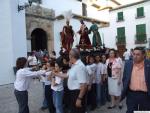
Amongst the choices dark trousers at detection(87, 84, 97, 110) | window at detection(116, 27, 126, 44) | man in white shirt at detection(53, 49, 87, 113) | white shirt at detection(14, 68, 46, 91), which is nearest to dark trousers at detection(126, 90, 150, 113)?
man in white shirt at detection(53, 49, 87, 113)

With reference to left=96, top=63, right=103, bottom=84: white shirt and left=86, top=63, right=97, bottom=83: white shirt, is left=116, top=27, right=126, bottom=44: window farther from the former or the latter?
left=86, top=63, right=97, bottom=83: white shirt

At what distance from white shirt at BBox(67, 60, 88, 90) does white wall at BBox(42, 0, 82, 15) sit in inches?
573

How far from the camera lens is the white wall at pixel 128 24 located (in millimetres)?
33281

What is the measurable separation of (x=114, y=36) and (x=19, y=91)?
31000 mm

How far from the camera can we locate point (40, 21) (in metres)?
19.4

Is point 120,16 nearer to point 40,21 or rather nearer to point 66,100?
point 40,21

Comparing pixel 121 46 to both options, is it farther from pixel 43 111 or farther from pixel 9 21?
pixel 43 111

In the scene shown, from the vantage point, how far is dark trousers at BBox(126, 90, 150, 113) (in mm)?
4643

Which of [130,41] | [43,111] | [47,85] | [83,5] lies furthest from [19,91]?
[130,41]

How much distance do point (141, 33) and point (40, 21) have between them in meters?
17.1

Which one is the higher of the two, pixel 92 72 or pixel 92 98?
pixel 92 72

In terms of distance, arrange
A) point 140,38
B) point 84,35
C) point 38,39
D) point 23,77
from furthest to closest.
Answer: point 140,38 < point 38,39 < point 84,35 < point 23,77

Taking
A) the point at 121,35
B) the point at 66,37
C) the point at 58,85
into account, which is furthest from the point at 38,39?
the point at 121,35

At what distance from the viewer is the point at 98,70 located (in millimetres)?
8148
